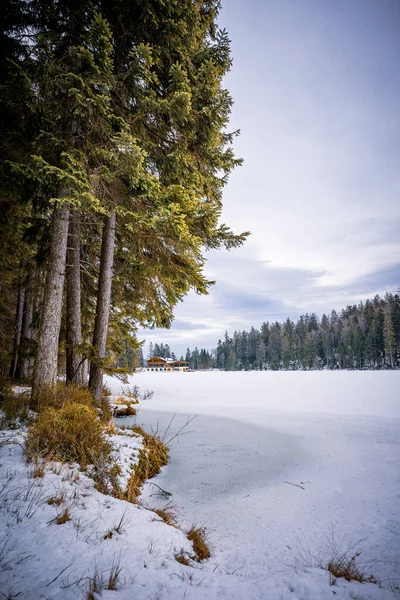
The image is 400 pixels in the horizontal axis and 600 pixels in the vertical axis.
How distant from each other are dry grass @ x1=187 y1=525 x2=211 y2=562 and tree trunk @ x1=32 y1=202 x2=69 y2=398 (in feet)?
13.7

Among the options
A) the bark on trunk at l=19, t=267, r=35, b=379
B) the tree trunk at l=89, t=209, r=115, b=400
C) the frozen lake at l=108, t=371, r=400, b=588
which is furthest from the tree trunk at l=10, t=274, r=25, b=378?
the frozen lake at l=108, t=371, r=400, b=588

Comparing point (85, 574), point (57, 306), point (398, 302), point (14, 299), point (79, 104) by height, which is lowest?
point (85, 574)

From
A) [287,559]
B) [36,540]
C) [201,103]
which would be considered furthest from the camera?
[201,103]

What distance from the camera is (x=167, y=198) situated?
19.9ft

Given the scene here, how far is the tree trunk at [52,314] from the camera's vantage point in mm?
5673

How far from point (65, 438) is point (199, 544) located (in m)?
2.52

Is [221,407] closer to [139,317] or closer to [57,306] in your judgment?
[139,317]

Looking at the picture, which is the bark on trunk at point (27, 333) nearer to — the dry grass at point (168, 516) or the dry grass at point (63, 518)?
the dry grass at point (168, 516)

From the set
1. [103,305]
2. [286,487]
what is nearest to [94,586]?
[286,487]

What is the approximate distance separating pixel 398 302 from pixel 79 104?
8395 centimetres

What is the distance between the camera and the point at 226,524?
3.71m

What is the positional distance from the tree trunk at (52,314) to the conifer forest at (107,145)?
22 mm

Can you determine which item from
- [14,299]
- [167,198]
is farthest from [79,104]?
[14,299]

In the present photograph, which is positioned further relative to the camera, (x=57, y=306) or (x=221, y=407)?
(x=221, y=407)
